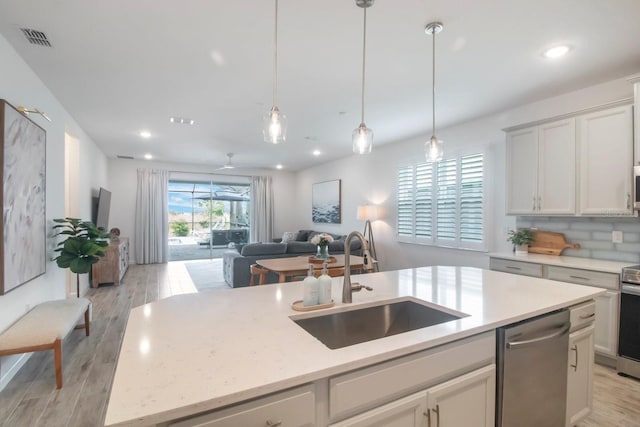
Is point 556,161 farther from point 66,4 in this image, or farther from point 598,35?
point 66,4

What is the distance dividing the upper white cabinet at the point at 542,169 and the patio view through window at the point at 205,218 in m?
7.02

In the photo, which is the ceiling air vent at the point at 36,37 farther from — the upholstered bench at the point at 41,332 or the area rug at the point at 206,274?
the area rug at the point at 206,274

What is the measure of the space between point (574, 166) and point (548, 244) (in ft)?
3.06

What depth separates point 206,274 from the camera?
6.69 metres

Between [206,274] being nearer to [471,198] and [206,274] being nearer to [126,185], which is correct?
[126,185]

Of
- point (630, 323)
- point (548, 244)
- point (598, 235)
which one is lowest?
point (630, 323)

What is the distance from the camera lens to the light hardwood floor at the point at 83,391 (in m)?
2.07

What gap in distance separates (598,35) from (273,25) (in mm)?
2353

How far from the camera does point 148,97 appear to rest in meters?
3.58

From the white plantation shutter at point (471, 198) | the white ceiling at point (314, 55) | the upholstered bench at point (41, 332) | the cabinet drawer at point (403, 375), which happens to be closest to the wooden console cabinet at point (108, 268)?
the white ceiling at point (314, 55)

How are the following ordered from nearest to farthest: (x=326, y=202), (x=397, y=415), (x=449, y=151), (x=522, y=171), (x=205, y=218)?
(x=397, y=415) → (x=522, y=171) → (x=449, y=151) → (x=326, y=202) → (x=205, y=218)

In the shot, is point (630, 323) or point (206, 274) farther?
point (206, 274)

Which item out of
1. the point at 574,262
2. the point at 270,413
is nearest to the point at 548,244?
the point at 574,262

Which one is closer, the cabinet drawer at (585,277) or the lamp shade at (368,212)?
the cabinet drawer at (585,277)
